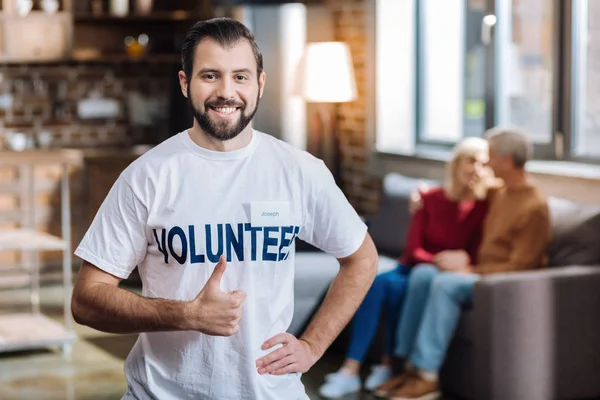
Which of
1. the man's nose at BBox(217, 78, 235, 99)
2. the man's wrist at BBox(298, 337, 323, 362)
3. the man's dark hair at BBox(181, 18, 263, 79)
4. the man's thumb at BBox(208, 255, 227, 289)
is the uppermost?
the man's dark hair at BBox(181, 18, 263, 79)

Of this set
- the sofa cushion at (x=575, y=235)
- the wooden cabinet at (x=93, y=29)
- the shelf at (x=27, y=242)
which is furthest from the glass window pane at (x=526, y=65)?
the wooden cabinet at (x=93, y=29)

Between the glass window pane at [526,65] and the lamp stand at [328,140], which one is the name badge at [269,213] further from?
the lamp stand at [328,140]

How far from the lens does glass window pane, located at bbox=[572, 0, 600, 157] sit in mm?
5219

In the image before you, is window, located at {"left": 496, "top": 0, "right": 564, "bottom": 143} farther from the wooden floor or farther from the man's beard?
the man's beard

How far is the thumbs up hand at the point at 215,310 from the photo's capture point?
5.56 ft

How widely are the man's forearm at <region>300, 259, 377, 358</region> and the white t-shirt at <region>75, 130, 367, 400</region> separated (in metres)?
0.10

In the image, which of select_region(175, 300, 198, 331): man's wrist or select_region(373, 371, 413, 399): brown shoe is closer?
select_region(175, 300, 198, 331): man's wrist

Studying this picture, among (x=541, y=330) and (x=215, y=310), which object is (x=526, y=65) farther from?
(x=215, y=310)

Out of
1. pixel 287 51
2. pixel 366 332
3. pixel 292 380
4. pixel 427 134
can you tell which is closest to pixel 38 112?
pixel 287 51

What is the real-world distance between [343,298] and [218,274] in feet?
1.33

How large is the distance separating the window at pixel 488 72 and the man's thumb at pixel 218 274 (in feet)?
12.5

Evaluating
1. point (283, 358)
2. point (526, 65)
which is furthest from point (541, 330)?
point (283, 358)

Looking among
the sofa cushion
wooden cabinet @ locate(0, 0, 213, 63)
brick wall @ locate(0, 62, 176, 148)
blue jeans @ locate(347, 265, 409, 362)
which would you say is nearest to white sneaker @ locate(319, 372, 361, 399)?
blue jeans @ locate(347, 265, 409, 362)

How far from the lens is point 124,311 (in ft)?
5.84
